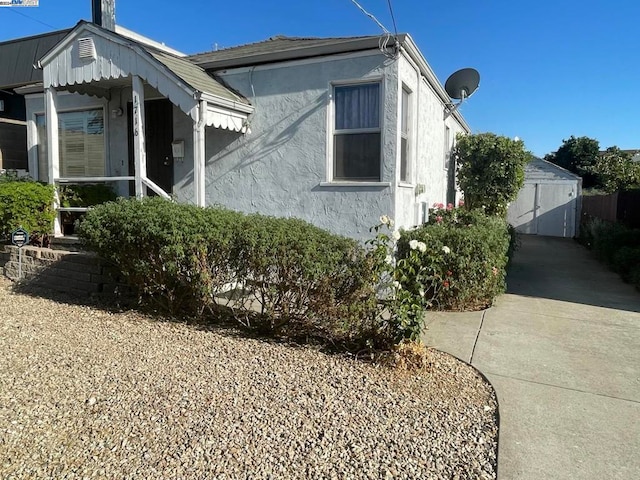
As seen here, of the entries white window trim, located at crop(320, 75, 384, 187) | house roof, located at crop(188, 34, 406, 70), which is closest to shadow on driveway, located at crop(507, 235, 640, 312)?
white window trim, located at crop(320, 75, 384, 187)

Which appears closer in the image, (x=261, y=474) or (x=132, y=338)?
(x=261, y=474)

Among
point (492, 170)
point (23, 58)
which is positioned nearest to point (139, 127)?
point (492, 170)

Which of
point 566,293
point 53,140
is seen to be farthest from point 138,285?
point 566,293

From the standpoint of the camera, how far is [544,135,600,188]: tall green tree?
2945 cm

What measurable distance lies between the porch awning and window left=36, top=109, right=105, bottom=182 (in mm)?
1330

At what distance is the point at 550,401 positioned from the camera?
12.3ft

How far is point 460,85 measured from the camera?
11141mm

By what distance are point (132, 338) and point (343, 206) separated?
3.71 m

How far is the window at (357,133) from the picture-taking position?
7129 millimetres

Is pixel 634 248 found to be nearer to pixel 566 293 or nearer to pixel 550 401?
pixel 566 293

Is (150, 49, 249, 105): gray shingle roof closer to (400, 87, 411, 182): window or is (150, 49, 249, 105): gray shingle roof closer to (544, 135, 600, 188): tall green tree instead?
(400, 87, 411, 182): window

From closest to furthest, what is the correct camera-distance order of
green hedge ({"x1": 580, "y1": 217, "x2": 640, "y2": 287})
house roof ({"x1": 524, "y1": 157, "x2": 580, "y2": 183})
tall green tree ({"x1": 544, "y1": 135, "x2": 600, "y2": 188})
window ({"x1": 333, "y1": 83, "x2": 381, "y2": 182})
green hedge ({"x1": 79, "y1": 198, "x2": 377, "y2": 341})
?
green hedge ({"x1": 79, "y1": 198, "x2": 377, "y2": 341}) → window ({"x1": 333, "y1": 83, "x2": 381, "y2": 182}) → green hedge ({"x1": 580, "y1": 217, "x2": 640, "y2": 287}) → house roof ({"x1": 524, "y1": 157, "x2": 580, "y2": 183}) → tall green tree ({"x1": 544, "y1": 135, "x2": 600, "y2": 188})

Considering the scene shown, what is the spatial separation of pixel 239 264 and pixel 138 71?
4149 mm

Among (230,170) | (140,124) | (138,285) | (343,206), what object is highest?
(140,124)
